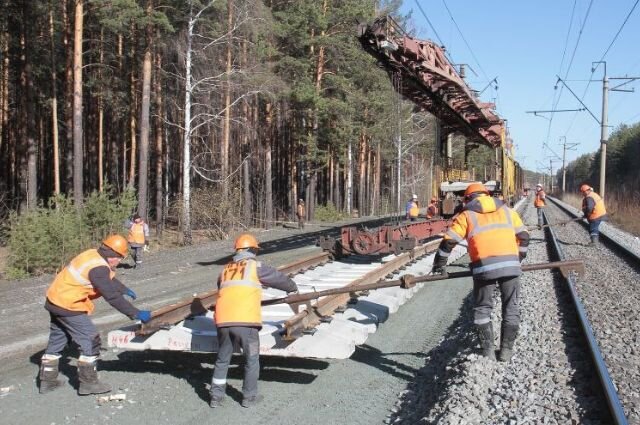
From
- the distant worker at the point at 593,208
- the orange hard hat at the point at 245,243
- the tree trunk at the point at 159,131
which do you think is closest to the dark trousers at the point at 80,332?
the orange hard hat at the point at 245,243

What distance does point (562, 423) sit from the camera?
170 inches

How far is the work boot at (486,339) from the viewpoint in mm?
5773

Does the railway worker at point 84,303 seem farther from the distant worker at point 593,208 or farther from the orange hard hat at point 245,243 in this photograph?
the distant worker at point 593,208

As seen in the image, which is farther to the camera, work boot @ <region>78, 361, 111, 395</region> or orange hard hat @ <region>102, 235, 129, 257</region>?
orange hard hat @ <region>102, 235, 129, 257</region>

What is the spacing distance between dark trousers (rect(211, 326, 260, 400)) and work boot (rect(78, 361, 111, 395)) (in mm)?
1143

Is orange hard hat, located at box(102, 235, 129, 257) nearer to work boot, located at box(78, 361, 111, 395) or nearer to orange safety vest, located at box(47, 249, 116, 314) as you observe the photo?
orange safety vest, located at box(47, 249, 116, 314)

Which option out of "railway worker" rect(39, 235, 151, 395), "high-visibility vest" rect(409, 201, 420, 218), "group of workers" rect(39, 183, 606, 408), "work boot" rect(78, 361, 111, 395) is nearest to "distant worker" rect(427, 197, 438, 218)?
"high-visibility vest" rect(409, 201, 420, 218)

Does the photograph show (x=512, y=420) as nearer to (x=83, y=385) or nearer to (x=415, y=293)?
(x=83, y=385)

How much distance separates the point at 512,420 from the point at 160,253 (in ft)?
53.8

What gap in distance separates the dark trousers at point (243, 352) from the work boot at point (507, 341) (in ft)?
8.30

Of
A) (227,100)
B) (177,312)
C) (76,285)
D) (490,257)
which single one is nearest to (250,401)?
(76,285)

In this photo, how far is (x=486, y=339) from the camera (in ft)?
19.1

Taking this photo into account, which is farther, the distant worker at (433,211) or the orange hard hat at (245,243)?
the distant worker at (433,211)

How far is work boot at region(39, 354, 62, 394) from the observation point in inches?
219
